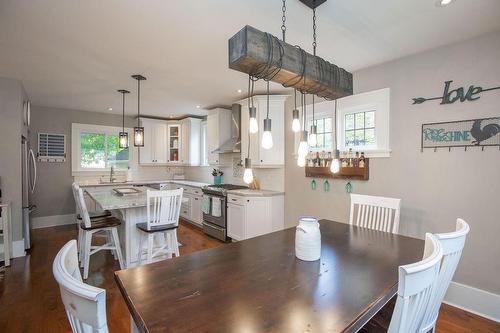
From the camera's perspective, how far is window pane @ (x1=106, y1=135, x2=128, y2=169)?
5.81 m

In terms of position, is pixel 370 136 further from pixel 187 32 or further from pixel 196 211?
pixel 196 211

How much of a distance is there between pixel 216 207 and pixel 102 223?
1757 mm

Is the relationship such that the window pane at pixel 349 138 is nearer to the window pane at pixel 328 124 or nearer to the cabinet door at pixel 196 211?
the window pane at pixel 328 124

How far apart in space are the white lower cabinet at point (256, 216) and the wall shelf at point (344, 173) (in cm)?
74

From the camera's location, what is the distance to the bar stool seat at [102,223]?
9.30ft

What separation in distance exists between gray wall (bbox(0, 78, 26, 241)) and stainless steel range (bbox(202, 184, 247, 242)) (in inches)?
104

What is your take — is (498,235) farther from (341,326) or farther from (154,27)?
(154,27)

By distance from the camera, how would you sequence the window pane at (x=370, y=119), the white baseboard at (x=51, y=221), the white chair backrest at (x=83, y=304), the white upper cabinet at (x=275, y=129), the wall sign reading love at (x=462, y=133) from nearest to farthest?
the white chair backrest at (x=83, y=304)
the wall sign reading love at (x=462, y=133)
the window pane at (x=370, y=119)
the white upper cabinet at (x=275, y=129)
the white baseboard at (x=51, y=221)

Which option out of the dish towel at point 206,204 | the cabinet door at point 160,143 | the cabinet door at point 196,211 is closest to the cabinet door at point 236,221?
the dish towel at point 206,204

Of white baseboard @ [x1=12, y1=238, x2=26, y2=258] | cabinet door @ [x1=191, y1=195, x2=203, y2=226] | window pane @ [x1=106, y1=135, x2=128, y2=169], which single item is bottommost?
white baseboard @ [x1=12, y1=238, x2=26, y2=258]

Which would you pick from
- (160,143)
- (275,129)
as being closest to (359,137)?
(275,129)

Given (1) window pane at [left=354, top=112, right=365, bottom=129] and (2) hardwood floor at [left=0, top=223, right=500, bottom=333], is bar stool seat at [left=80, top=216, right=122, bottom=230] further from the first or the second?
(1) window pane at [left=354, top=112, right=365, bottom=129]

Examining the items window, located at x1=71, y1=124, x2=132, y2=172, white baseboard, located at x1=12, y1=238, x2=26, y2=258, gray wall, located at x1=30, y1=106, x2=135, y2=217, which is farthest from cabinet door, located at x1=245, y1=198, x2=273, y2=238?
gray wall, located at x1=30, y1=106, x2=135, y2=217

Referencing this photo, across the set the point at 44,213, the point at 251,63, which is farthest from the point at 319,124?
the point at 44,213
